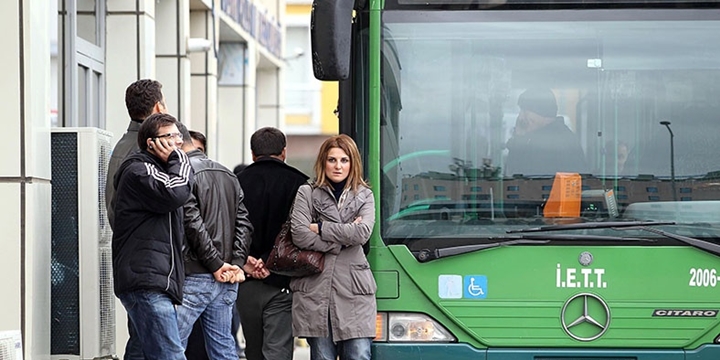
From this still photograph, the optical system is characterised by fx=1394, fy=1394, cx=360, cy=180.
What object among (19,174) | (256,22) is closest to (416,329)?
(19,174)

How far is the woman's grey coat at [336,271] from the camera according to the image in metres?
6.98

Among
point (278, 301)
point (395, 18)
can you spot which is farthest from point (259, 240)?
point (395, 18)

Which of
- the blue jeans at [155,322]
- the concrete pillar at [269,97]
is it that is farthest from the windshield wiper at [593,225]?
the concrete pillar at [269,97]

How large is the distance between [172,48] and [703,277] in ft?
25.7

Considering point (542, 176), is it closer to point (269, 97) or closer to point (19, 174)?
point (19, 174)

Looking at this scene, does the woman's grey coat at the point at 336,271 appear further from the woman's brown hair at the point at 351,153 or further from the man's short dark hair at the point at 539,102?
the man's short dark hair at the point at 539,102

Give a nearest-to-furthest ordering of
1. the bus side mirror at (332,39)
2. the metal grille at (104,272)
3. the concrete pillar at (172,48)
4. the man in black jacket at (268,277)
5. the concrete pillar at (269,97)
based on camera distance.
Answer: the bus side mirror at (332,39) → the man in black jacket at (268,277) → the metal grille at (104,272) → the concrete pillar at (172,48) → the concrete pillar at (269,97)

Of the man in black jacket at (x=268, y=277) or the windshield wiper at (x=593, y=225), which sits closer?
the windshield wiper at (x=593, y=225)

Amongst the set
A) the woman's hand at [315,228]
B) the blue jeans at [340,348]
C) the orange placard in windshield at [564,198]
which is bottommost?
the blue jeans at [340,348]

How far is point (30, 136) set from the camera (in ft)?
25.1

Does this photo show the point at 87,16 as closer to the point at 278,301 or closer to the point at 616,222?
the point at 278,301

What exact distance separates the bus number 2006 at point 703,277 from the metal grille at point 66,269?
360cm

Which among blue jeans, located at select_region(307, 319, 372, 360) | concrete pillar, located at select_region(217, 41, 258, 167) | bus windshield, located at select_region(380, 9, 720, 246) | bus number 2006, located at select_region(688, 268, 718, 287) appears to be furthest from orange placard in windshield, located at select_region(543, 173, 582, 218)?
concrete pillar, located at select_region(217, 41, 258, 167)

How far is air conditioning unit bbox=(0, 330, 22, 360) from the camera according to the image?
21.1ft
